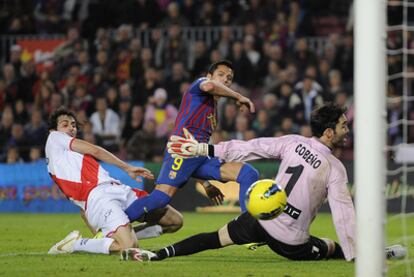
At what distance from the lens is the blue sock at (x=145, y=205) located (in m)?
9.24

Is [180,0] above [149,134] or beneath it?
above

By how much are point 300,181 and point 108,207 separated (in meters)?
2.06

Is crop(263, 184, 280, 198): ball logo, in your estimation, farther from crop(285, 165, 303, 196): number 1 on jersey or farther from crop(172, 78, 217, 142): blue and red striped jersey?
crop(172, 78, 217, 142): blue and red striped jersey

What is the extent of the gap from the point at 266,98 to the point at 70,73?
4641mm

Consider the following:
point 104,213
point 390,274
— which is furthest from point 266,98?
point 390,274

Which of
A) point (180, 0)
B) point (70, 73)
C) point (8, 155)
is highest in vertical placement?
point (180, 0)

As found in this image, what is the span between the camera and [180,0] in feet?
69.9

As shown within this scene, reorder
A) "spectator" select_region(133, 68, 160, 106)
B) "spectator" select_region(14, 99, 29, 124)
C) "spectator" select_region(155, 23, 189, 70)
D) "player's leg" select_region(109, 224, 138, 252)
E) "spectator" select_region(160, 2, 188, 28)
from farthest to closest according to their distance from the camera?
"spectator" select_region(160, 2, 188, 28) < "spectator" select_region(155, 23, 189, 70) < "spectator" select_region(14, 99, 29, 124) < "spectator" select_region(133, 68, 160, 106) < "player's leg" select_region(109, 224, 138, 252)

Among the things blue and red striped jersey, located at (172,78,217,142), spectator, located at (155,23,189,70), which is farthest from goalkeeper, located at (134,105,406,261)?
spectator, located at (155,23,189,70)

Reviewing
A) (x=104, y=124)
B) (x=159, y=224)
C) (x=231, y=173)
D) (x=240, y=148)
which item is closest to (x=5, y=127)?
(x=104, y=124)

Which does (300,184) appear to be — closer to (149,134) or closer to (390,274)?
(390,274)

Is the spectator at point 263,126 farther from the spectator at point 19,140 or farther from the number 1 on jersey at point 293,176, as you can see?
the number 1 on jersey at point 293,176

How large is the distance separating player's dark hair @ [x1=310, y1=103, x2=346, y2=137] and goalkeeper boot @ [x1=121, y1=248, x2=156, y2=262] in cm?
176

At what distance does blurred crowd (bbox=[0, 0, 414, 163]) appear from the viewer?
17.7 meters
